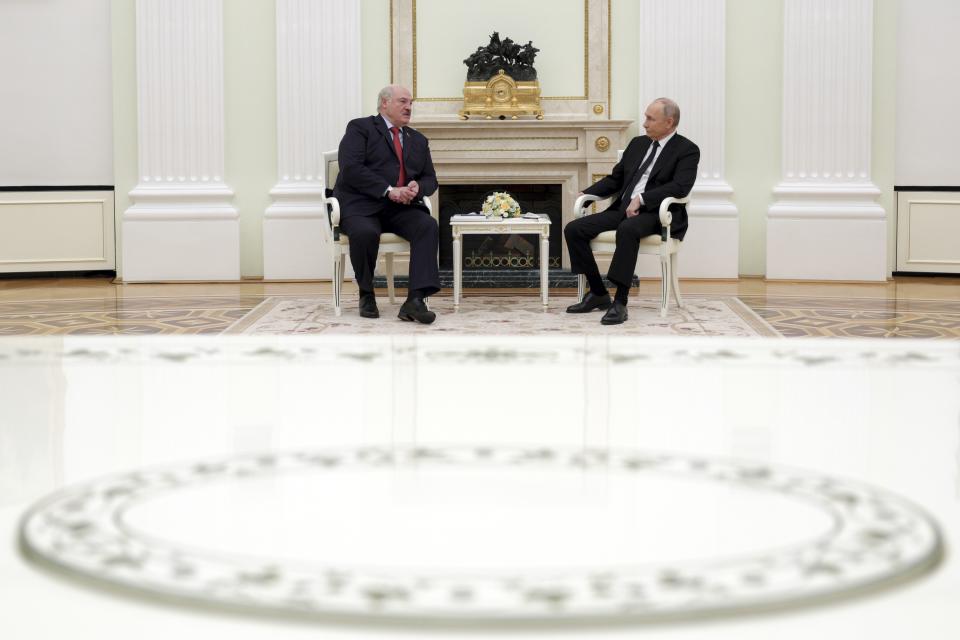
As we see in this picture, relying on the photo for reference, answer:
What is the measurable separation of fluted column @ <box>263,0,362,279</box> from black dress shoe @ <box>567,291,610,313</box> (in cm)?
251

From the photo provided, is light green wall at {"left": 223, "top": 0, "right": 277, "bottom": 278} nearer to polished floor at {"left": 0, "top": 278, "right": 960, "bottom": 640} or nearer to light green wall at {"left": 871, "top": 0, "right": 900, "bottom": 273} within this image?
light green wall at {"left": 871, "top": 0, "right": 900, "bottom": 273}

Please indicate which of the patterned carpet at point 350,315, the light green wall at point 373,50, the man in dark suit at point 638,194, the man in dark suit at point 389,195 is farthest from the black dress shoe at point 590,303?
the light green wall at point 373,50

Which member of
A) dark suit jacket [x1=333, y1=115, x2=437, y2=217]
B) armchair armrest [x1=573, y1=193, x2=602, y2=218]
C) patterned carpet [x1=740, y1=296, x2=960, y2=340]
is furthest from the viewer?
armchair armrest [x1=573, y1=193, x2=602, y2=218]

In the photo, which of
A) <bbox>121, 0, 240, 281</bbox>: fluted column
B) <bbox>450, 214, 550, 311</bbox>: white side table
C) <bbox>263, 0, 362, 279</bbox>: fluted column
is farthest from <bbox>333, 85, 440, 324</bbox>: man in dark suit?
<bbox>121, 0, 240, 281</bbox>: fluted column

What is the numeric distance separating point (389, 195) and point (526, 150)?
2.09 m

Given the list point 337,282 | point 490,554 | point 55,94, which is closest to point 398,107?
point 337,282

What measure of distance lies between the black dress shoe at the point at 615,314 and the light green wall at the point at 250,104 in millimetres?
3417

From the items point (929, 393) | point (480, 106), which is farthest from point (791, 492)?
point (480, 106)

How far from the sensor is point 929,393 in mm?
3633

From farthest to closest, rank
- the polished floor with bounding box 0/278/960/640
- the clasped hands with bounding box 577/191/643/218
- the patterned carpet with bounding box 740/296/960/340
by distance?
1. the clasped hands with bounding box 577/191/643/218
2. the patterned carpet with bounding box 740/296/960/340
3. the polished floor with bounding box 0/278/960/640

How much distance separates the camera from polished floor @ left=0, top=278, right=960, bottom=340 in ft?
21.0

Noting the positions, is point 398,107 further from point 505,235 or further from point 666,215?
point 505,235

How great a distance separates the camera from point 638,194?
280 inches

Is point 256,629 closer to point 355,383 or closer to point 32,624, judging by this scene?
point 32,624
